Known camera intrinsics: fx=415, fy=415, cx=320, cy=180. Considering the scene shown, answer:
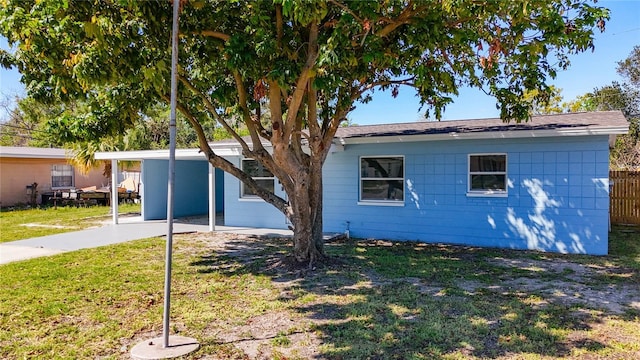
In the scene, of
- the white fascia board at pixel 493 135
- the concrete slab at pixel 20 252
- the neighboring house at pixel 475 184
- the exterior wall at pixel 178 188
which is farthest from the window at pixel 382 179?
the exterior wall at pixel 178 188

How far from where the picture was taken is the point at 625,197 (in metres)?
12.7

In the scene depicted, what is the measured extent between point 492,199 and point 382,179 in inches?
112

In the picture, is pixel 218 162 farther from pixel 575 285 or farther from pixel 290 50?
pixel 575 285

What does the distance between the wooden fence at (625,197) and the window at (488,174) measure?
5.25 m

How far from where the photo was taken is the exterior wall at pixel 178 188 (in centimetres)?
1506

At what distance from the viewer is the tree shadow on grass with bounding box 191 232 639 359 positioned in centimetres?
419

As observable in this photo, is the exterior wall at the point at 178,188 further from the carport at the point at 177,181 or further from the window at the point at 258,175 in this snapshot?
the window at the point at 258,175

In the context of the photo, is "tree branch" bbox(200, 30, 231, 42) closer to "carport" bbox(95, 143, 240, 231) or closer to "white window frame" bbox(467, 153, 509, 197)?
"carport" bbox(95, 143, 240, 231)

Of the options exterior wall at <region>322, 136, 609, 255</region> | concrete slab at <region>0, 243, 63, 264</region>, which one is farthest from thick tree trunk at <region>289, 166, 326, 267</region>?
concrete slab at <region>0, 243, 63, 264</region>

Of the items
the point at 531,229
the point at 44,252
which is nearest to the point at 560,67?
the point at 531,229

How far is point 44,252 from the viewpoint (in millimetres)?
9320

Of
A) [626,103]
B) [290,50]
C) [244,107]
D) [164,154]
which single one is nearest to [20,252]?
[164,154]

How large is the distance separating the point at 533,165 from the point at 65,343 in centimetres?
929

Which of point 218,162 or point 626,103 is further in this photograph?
point 626,103
